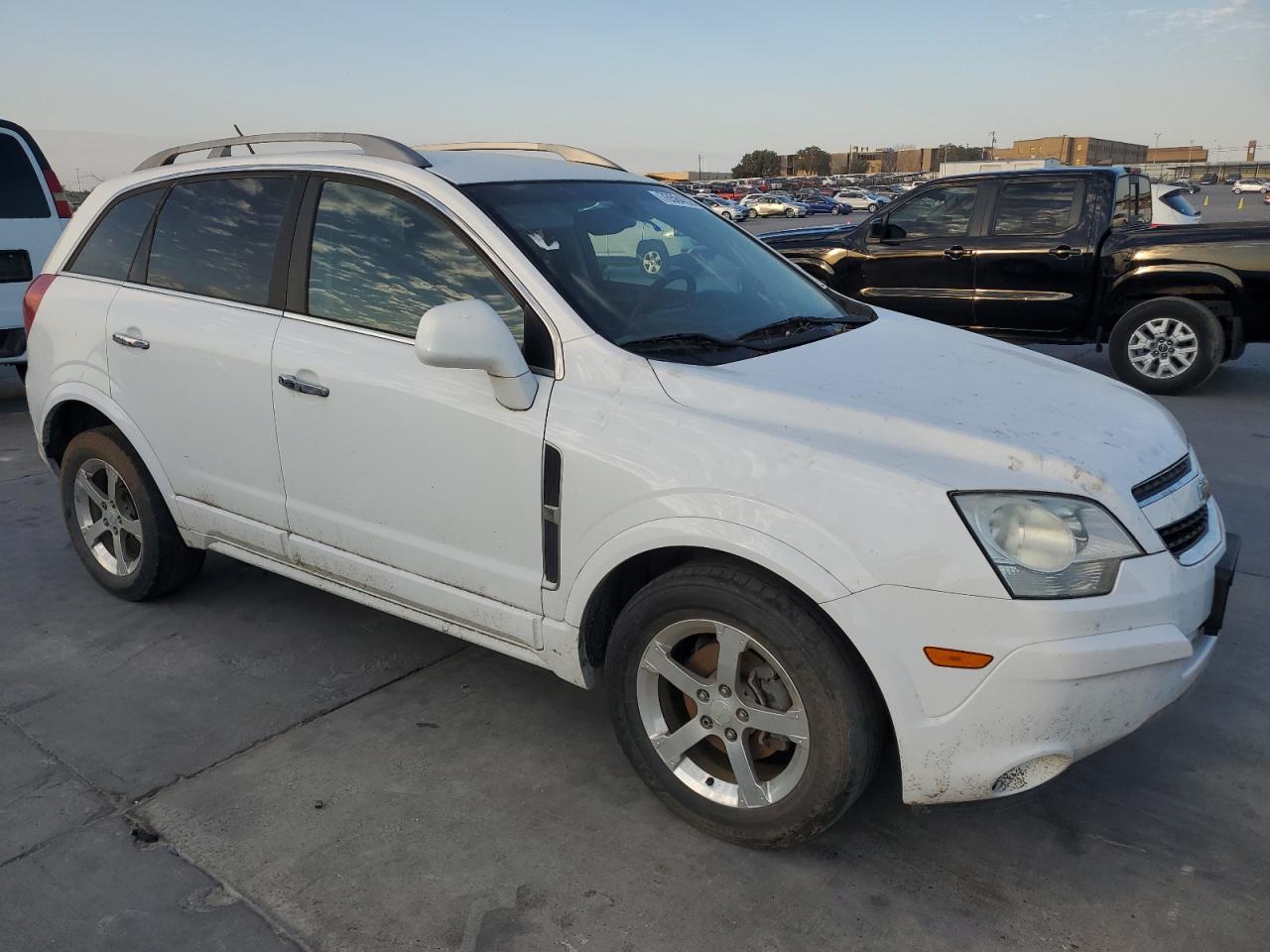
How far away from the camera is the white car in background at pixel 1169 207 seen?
29.8ft

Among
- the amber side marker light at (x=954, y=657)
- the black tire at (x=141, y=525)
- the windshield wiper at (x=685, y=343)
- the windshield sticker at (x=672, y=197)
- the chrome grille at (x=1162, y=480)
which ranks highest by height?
the windshield sticker at (x=672, y=197)

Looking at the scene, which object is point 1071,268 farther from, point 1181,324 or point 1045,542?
point 1045,542

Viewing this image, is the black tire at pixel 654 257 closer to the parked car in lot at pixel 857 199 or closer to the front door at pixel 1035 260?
the front door at pixel 1035 260

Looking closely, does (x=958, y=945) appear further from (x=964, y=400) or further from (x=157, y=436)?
(x=157, y=436)

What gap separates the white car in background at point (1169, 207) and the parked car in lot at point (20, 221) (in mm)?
9258

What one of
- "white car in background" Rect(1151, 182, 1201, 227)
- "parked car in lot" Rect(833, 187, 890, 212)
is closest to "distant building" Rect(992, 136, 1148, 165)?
"parked car in lot" Rect(833, 187, 890, 212)

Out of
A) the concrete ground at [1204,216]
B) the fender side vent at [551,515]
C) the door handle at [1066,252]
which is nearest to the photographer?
the fender side vent at [551,515]

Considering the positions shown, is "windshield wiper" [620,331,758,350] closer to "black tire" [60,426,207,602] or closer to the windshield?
the windshield

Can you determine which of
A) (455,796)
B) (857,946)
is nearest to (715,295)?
(455,796)

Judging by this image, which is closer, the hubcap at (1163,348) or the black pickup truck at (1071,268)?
the black pickup truck at (1071,268)

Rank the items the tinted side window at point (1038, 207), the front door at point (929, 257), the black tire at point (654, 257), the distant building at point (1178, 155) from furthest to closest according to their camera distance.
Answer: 1. the distant building at point (1178, 155)
2. the front door at point (929, 257)
3. the tinted side window at point (1038, 207)
4. the black tire at point (654, 257)

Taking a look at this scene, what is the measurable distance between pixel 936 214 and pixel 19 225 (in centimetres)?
759

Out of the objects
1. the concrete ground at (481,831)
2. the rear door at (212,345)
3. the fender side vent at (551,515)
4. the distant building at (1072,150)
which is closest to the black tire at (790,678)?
the concrete ground at (481,831)

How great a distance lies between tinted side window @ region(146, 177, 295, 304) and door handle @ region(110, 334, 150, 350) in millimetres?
228
